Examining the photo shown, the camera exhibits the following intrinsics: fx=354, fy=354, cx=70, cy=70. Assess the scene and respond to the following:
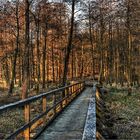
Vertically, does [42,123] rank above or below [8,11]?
below

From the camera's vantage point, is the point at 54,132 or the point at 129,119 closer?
the point at 54,132

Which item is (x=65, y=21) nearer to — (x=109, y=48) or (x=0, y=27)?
(x=109, y=48)

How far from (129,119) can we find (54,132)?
8.12 metres

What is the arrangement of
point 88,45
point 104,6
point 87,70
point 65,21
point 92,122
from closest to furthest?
point 92,122
point 104,6
point 65,21
point 88,45
point 87,70

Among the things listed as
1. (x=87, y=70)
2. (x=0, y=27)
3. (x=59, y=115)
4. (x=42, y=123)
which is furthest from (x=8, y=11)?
(x=87, y=70)

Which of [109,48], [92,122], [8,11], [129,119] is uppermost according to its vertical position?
[8,11]

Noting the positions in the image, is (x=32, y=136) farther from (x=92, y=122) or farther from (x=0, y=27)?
(x=0, y=27)

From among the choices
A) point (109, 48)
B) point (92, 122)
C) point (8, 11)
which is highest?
point (8, 11)

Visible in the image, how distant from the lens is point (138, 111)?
21.7 m

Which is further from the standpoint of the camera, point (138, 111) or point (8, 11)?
point (8, 11)

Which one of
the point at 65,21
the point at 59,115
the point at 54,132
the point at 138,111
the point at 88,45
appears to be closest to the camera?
the point at 54,132

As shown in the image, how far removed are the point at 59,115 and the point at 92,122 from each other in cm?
770

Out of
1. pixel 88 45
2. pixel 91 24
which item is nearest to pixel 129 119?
pixel 91 24

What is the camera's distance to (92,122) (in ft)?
23.9
